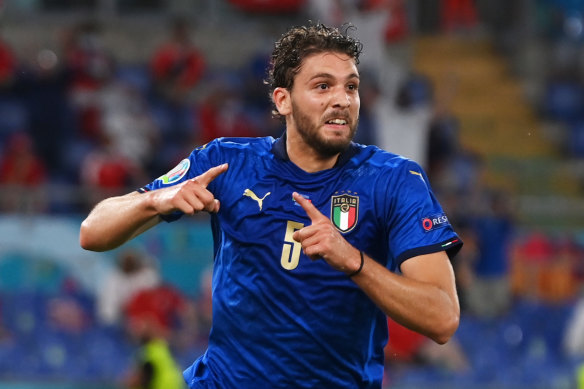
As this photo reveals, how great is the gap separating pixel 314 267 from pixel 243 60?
1173cm

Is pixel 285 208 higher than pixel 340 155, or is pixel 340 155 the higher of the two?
pixel 340 155

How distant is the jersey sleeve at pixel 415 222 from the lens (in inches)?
164

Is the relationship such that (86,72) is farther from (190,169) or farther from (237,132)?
(190,169)

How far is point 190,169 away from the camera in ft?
15.1

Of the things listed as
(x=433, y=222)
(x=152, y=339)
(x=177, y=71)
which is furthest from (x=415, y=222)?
(x=177, y=71)

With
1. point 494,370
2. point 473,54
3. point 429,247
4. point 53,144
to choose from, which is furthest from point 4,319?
point 473,54

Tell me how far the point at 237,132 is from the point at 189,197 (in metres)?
9.31

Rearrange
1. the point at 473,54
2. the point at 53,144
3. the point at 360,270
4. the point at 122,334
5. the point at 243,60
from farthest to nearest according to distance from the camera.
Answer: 1. the point at 473,54
2. the point at 243,60
3. the point at 53,144
4. the point at 122,334
5. the point at 360,270

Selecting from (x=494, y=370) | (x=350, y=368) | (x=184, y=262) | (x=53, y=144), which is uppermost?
(x=350, y=368)

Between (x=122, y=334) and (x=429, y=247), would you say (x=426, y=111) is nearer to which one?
(x=122, y=334)

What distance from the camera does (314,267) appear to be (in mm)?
4344

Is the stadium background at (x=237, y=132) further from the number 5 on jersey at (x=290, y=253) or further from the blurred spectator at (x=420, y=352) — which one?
the number 5 on jersey at (x=290, y=253)

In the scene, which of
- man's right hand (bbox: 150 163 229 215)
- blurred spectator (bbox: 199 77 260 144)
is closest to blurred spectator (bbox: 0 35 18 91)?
blurred spectator (bbox: 199 77 260 144)

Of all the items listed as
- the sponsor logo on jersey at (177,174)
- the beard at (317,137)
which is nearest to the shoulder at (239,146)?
the sponsor logo on jersey at (177,174)
